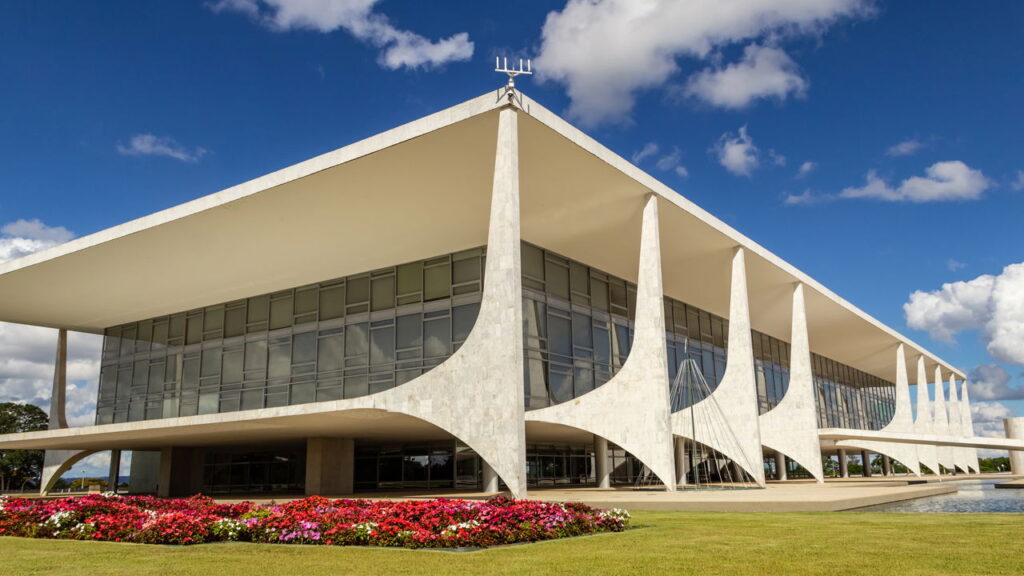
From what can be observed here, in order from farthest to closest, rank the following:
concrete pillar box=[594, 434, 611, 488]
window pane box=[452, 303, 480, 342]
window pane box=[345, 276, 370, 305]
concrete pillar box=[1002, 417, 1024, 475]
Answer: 1. concrete pillar box=[1002, 417, 1024, 475]
2. window pane box=[345, 276, 370, 305]
3. concrete pillar box=[594, 434, 611, 488]
4. window pane box=[452, 303, 480, 342]

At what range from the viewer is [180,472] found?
35.0 meters

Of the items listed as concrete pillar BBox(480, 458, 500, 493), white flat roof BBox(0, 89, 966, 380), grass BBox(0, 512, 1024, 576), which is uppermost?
white flat roof BBox(0, 89, 966, 380)

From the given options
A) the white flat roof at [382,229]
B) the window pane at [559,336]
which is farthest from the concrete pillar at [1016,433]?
the window pane at [559,336]

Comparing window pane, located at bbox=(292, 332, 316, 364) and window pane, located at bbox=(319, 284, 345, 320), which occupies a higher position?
window pane, located at bbox=(319, 284, 345, 320)

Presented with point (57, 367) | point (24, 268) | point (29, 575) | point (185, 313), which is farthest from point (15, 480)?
point (29, 575)

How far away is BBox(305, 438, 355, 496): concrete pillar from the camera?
27812 mm

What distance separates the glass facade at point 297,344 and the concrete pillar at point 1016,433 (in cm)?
4139

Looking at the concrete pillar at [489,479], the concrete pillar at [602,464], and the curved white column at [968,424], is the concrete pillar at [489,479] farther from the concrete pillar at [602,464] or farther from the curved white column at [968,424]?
the curved white column at [968,424]

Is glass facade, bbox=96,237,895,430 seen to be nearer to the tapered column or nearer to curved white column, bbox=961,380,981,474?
the tapered column

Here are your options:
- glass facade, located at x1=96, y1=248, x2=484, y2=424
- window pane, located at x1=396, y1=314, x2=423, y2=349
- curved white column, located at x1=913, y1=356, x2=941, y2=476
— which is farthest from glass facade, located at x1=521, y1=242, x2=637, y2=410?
curved white column, located at x1=913, y1=356, x2=941, y2=476

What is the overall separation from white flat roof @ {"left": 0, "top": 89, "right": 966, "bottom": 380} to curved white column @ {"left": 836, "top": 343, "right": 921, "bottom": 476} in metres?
18.3

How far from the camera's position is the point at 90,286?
3095 cm

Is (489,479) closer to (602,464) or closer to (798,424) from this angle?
(602,464)

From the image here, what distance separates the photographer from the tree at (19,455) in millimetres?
64438
